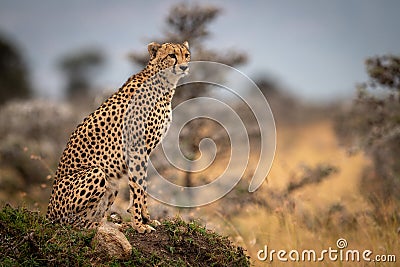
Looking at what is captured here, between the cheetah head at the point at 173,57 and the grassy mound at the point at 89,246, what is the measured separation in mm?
1448

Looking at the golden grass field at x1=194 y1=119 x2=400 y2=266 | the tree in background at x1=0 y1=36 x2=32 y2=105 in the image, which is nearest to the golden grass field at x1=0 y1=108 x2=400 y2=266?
the golden grass field at x1=194 y1=119 x2=400 y2=266

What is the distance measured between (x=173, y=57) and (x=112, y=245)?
6.51 ft

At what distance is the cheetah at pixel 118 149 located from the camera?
5.36 m

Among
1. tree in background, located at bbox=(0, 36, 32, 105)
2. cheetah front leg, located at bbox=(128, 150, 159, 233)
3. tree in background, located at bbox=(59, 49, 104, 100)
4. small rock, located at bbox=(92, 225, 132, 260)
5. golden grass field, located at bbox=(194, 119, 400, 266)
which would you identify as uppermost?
tree in background, located at bbox=(59, 49, 104, 100)

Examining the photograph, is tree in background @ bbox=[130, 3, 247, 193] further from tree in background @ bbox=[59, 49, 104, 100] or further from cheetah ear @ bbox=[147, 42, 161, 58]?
tree in background @ bbox=[59, 49, 104, 100]

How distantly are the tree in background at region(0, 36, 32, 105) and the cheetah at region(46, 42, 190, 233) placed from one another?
80.6 feet

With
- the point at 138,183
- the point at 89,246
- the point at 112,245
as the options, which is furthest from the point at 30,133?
the point at 112,245

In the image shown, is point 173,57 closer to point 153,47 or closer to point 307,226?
point 153,47

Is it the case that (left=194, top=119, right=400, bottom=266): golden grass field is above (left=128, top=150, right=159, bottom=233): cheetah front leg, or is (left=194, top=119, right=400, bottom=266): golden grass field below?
above

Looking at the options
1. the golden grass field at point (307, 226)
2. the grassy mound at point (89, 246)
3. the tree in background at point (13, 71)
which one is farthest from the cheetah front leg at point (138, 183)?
the tree in background at point (13, 71)

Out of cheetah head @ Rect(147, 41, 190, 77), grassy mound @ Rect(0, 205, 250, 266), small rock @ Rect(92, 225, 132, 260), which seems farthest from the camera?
cheetah head @ Rect(147, 41, 190, 77)

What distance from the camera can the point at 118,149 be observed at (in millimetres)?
5551

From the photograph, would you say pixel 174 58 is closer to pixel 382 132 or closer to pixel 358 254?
pixel 358 254

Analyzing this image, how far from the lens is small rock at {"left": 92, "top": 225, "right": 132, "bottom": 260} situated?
4.83 meters
